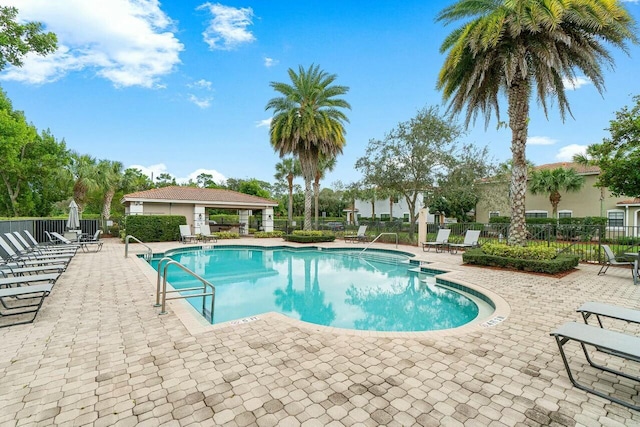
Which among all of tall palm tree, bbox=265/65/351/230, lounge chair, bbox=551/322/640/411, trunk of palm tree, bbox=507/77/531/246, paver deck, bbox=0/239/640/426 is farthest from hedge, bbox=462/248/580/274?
tall palm tree, bbox=265/65/351/230

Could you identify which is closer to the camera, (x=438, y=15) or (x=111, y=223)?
(x=438, y=15)

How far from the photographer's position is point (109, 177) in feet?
85.6

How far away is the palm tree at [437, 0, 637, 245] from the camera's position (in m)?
9.17

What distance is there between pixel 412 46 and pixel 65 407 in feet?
59.7

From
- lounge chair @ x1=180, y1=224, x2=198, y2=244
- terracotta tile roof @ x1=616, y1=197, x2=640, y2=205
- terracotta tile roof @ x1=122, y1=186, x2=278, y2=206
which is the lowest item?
lounge chair @ x1=180, y1=224, x2=198, y2=244

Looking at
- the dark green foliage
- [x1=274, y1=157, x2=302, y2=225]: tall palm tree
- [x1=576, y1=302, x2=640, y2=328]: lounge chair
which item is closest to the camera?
[x1=576, y1=302, x2=640, y2=328]: lounge chair

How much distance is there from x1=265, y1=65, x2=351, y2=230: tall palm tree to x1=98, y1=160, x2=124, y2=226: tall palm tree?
52.4 feet

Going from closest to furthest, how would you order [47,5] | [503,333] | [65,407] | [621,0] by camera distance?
[65,407]
[503,333]
[621,0]
[47,5]

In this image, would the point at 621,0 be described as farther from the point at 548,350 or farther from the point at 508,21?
the point at 548,350

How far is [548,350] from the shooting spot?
13.0 ft

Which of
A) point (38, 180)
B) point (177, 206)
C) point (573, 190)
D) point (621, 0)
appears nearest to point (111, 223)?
point (177, 206)

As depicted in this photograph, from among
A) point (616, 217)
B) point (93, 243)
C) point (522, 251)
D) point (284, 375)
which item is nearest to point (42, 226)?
point (93, 243)

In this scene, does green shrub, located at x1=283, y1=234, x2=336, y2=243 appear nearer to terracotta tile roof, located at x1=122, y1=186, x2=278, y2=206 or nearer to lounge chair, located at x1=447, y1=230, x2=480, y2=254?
terracotta tile roof, located at x1=122, y1=186, x2=278, y2=206

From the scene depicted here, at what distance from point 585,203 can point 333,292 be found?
26.3 m
